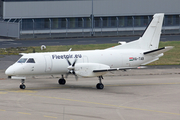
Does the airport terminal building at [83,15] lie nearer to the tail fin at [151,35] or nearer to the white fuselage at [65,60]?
the tail fin at [151,35]

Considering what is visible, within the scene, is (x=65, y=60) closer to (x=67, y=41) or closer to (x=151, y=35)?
(x=151, y=35)

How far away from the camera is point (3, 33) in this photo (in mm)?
59812

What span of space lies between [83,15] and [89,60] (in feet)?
165

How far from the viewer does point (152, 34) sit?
30.4 metres

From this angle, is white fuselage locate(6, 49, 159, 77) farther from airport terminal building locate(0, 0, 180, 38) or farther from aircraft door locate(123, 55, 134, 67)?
airport terminal building locate(0, 0, 180, 38)

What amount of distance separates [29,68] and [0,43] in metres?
32.5

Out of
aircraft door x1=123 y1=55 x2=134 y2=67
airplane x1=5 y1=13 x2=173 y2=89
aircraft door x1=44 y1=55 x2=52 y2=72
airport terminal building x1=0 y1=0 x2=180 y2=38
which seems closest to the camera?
airplane x1=5 y1=13 x2=173 y2=89

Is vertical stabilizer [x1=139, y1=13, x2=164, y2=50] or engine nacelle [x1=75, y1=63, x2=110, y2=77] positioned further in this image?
vertical stabilizer [x1=139, y1=13, x2=164, y2=50]

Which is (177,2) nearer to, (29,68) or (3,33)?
(3,33)

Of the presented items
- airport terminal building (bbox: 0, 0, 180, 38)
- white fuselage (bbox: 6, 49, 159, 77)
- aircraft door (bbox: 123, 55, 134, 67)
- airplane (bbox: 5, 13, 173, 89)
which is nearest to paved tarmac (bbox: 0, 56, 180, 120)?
airplane (bbox: 5, 13, 173, 89)

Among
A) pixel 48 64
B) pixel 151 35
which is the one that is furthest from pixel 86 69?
pixel 151 35

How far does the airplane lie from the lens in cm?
2502

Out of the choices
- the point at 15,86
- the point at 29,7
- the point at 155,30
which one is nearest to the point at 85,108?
the point at 15,86

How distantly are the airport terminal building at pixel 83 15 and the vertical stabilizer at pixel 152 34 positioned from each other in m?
35.9
